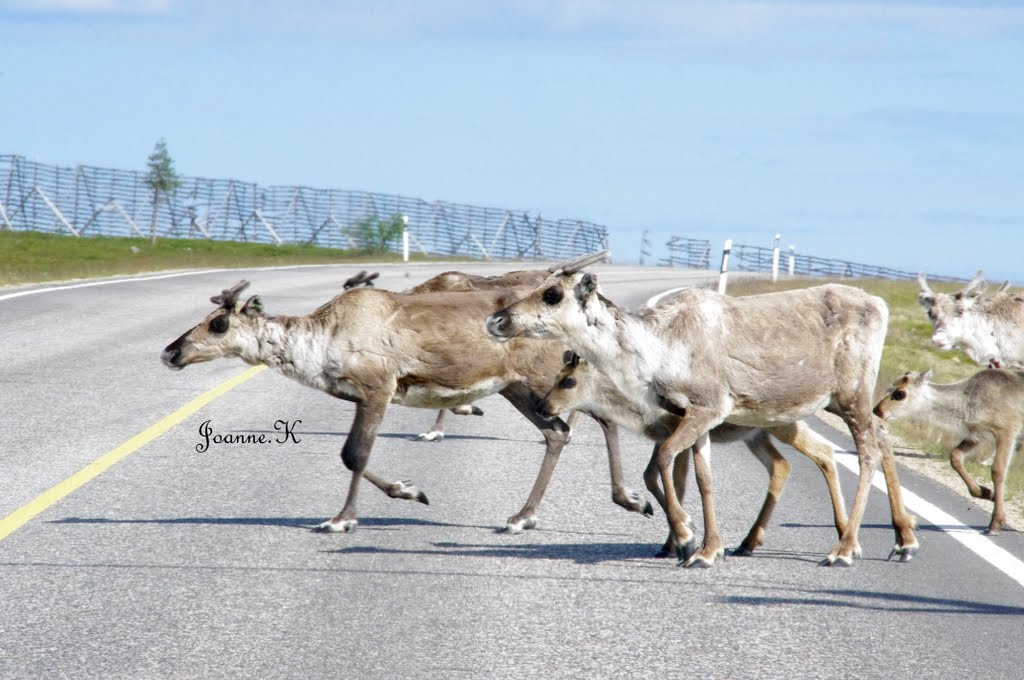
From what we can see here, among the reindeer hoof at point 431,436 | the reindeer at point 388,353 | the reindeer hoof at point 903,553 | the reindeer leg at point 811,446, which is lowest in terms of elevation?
the reindeer hoof at point 431,436

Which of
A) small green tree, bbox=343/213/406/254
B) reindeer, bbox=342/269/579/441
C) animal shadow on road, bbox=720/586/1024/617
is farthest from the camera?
small green tree, bbox=343/213/406/254

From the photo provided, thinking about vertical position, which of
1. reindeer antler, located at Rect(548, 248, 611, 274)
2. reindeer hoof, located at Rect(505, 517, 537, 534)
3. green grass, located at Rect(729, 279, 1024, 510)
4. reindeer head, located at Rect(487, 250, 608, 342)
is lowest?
green grass, located at Rect(729, 279, 1024, 510)

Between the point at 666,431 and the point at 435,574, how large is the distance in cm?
176

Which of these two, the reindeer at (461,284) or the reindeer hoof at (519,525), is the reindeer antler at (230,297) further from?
the reindeer hoof at (519,525)

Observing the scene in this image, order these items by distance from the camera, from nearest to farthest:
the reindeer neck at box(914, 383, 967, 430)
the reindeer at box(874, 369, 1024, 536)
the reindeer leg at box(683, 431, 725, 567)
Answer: the reindeer leg at box(683, 431, 725, 567)
the reindeer at box(874, 369, 1024, 536)
the reindeer neck at box(914, 383, 967, 430)

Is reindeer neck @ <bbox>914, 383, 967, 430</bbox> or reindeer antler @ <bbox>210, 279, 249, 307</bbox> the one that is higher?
reindeer antler @ <bbox>210, 279, 249, 307</bbox>

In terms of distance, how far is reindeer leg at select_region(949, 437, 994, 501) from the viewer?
11180mm

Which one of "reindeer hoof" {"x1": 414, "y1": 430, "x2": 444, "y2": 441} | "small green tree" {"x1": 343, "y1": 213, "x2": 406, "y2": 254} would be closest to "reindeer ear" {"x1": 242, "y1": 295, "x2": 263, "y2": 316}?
"reindeer hoof" {"x1": 414, "y1": 430, "x2": 444, "y2": 441}

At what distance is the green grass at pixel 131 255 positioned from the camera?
38.3 m

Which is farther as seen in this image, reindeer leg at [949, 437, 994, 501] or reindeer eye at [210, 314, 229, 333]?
reindeer leg at [949, 437, 994, 501]

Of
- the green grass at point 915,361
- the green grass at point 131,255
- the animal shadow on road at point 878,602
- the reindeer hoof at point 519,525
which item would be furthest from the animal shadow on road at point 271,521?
the green grass at point 131,255

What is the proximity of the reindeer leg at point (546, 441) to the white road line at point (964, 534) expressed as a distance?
2183 mm

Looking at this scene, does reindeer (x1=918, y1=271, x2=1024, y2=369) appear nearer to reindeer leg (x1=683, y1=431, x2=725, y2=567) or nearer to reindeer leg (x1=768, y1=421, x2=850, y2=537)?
reindeer leg (x1=768, y1=421, x2=850, y2=537)

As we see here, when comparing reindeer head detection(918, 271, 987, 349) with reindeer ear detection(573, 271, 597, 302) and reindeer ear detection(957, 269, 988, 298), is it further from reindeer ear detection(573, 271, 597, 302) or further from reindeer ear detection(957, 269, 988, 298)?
reindeer ear detection(573, 271, 597, 302)
